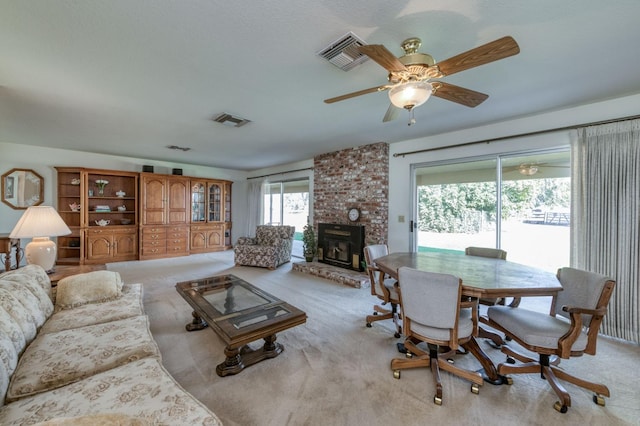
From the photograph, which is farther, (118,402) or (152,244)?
(152,244)

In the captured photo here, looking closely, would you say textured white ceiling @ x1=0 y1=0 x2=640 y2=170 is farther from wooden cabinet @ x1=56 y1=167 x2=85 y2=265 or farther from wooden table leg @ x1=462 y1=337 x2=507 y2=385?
wooden table leg @ x1=462 y1=337 x2=507 y2=385

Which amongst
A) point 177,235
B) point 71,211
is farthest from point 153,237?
point 71,211

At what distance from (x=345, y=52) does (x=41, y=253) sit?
3720 mm

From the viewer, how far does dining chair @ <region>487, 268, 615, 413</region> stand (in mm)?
1671

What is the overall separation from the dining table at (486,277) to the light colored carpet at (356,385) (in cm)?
30

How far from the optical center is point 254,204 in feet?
25.7

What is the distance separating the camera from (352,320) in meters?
2.93

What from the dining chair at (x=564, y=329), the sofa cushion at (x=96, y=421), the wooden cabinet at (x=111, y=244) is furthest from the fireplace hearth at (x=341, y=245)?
the wooden cabinet at (x=111, y=244)

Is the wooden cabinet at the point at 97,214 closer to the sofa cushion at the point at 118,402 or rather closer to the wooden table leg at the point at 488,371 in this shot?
the sofa cushion at the point at 118,402

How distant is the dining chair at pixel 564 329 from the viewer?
5.48ft

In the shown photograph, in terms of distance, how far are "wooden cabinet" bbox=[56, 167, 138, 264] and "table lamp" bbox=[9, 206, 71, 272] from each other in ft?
10.3

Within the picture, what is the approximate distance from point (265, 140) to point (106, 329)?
3498 millimetres

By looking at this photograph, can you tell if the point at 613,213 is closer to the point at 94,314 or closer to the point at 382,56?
the point at 382,56

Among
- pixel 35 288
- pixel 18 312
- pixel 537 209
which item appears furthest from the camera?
pixel 537 209
